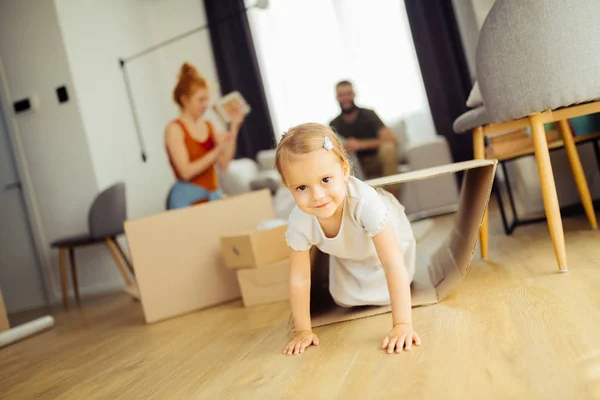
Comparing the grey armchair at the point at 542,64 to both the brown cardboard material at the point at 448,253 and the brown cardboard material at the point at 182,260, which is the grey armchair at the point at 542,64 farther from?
the brown cardboard material at the point at 182,260

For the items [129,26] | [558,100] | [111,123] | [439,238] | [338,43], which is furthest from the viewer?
[338,43]

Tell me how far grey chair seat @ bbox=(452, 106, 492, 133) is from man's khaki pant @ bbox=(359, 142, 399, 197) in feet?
7.57

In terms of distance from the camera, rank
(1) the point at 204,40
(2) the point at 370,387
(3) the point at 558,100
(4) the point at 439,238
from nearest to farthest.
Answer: (2) the point at 370,387 → (3) the point at 558,100 → (4) the point at 439,238 → (1) the point at 204,40

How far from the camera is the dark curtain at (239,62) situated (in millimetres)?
5711

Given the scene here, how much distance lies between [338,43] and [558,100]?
13.7 ft

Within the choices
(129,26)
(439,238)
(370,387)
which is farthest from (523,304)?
(129,26)

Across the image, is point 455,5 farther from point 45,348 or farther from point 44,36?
point 45,348

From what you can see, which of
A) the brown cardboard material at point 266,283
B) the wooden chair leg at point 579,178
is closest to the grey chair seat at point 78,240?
the brown cardboard material at point 266,283

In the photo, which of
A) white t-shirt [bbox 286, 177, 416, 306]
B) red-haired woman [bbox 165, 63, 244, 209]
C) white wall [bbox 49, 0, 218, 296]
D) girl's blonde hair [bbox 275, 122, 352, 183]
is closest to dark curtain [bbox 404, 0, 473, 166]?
white wall [bbox 49, 0, 218, 296]

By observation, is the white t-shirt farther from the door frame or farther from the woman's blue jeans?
the door frame

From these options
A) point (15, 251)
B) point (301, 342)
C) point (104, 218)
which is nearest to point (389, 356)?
point (301, 342)

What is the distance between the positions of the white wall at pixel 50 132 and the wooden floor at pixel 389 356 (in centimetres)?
204

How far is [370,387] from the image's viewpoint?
3.22ft

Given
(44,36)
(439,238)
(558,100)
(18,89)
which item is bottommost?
(439,238)
